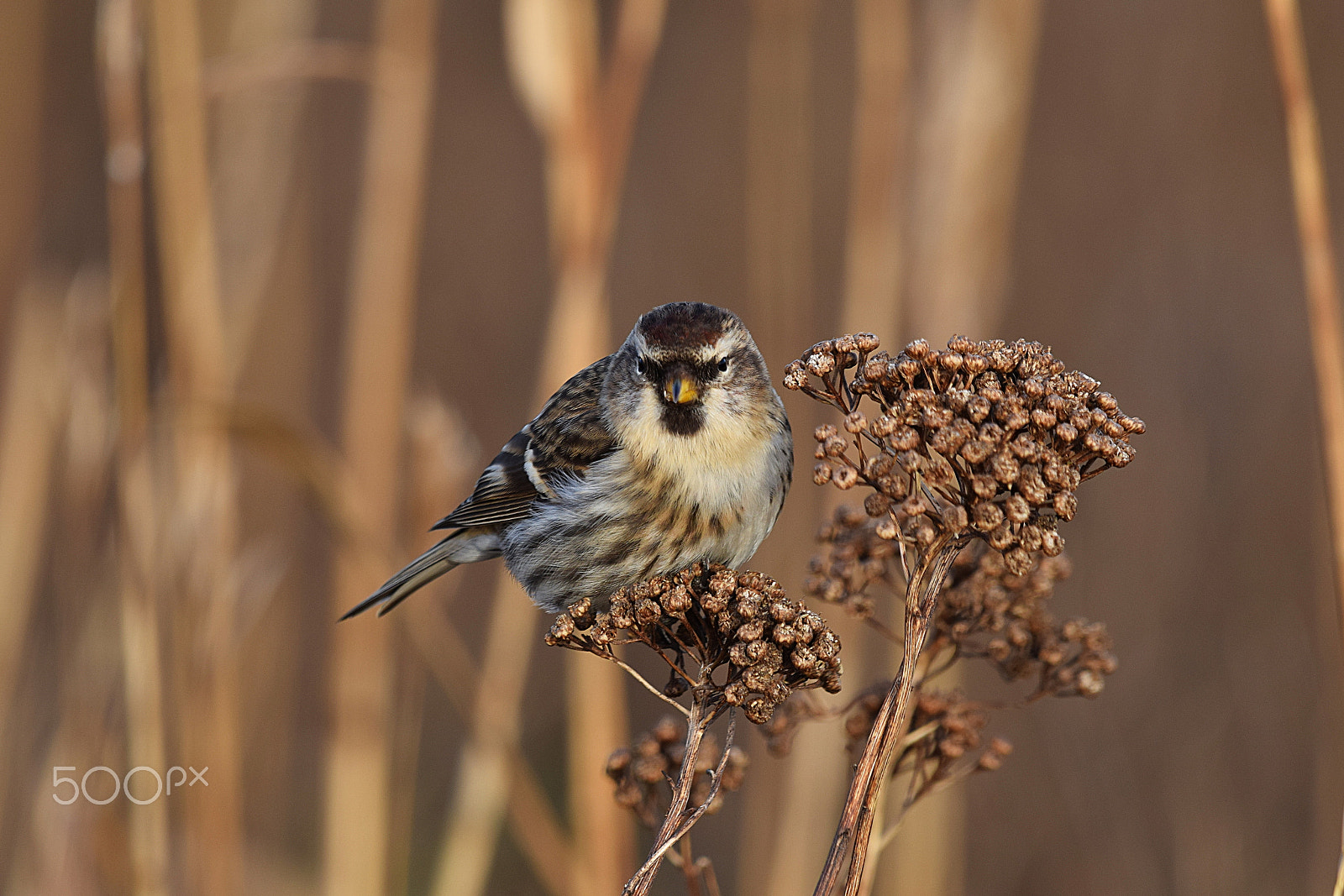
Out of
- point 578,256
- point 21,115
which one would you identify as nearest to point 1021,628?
point 578,256

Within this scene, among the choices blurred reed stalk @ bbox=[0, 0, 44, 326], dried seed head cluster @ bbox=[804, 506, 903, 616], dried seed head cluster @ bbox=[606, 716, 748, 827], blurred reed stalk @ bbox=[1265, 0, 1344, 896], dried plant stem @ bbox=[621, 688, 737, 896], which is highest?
blurred reed stalk @ bbox=[0, 0, 44, 326]

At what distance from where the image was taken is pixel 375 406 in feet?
9.96

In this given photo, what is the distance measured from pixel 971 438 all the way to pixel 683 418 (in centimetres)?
114

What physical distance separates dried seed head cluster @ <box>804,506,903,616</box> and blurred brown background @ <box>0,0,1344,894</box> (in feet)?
2.98

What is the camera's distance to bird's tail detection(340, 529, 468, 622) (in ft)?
8.65

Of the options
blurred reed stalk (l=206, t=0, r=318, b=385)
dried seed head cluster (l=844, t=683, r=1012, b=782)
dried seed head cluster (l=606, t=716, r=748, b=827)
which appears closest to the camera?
dried seed head cluster (l=844, t=683, r=1012, b=782)

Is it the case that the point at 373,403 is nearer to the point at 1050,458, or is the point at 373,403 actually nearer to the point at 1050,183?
the point at 1050,458

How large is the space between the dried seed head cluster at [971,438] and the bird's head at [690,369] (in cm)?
85

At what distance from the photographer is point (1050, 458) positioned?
1483 mm

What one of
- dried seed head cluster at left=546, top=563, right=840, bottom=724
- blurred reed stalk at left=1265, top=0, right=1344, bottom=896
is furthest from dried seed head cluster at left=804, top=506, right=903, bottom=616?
blurred reed stalk at left=1265, top=0, right=1344, bottom=896

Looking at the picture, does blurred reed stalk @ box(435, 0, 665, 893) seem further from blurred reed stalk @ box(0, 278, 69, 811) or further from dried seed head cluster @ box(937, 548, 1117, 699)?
blurred reed stalk @ box(0, 278, 69, 811)

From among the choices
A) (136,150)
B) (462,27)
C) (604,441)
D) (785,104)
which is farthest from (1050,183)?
(136,150)

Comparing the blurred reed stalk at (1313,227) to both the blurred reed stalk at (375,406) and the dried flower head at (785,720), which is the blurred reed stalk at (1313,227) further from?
the blurred reed stalk at (375,406)

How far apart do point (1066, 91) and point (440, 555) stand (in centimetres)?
475
